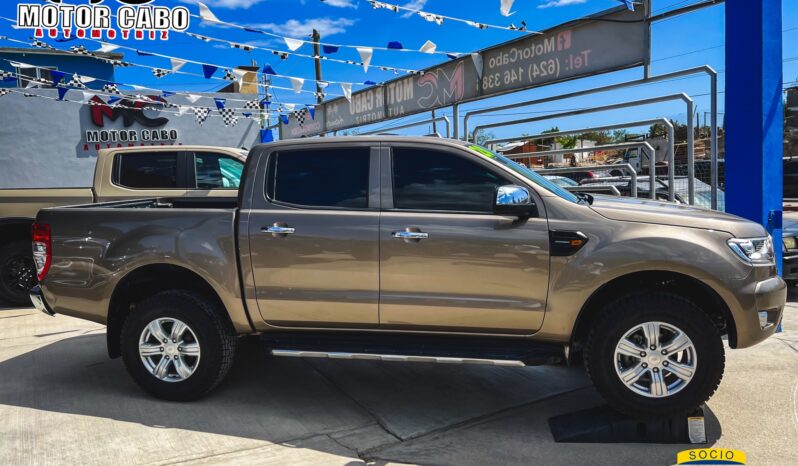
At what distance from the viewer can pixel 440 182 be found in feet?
13.6

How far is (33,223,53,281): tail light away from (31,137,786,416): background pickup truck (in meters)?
0.02

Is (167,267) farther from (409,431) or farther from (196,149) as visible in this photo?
(196,149)

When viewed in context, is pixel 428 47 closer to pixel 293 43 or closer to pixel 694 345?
pixel 293 43

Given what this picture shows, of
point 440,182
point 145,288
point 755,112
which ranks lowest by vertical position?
point 145,288

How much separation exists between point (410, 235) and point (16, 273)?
6.19 meters

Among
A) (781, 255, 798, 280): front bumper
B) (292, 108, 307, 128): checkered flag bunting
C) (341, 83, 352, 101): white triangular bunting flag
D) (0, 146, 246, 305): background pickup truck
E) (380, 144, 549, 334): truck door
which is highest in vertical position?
(292, 108, 307, 128): checkered flag bunting

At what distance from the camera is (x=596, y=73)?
7836 mm

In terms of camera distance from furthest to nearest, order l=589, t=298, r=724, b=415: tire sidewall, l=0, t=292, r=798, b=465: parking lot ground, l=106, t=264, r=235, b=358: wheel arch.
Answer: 1. l=106, t=264, r=235, b=358: wheel arch
2. l=589, t=298, r=724, b=415: tire sidewall
3. l=0, t=292, r=798, b=465: parking lot ground

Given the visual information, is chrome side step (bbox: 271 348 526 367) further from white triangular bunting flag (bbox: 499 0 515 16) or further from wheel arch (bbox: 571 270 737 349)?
white triangular bunting flag (bbox: 499 0 515 16)

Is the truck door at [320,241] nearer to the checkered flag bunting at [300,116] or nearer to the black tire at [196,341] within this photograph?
the black tire at [196,341]

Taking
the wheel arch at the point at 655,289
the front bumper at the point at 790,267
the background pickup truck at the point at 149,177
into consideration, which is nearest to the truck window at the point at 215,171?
the background pickup truck at the point at 149,177

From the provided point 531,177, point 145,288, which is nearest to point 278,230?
point 145,288

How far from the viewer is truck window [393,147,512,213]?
13.3 ft

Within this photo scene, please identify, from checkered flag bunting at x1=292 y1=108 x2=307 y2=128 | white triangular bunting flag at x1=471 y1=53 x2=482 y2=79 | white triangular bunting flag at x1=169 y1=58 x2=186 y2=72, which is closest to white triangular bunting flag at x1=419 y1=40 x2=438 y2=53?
white triangular bunting flag at x1=471 y1=53 x2=482 y2=79
